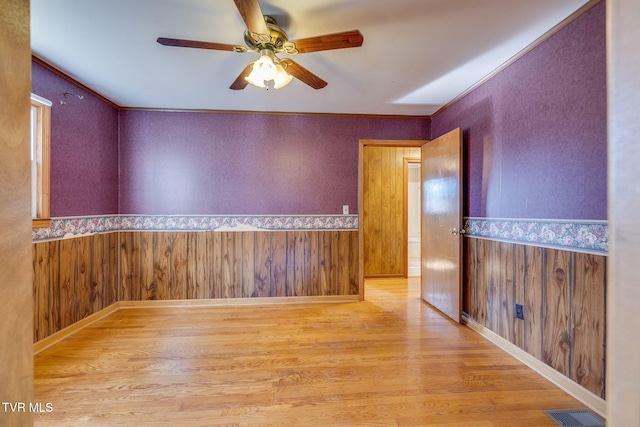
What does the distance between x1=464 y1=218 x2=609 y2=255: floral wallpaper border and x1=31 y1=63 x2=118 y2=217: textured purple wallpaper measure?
3.90m

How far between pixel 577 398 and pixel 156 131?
14.6 ft

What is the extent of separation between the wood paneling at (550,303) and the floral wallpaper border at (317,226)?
2.8 inches

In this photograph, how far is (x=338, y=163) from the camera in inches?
143

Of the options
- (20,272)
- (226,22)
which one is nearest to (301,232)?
(226,22)

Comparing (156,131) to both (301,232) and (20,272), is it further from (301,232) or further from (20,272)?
(20,272)

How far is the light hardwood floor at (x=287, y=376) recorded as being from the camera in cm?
159

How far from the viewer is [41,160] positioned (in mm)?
2404

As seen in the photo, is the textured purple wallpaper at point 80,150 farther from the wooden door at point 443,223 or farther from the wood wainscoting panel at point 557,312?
the wood wainscoting panel at point 557,312

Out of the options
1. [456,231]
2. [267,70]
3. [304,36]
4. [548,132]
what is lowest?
[456,231]

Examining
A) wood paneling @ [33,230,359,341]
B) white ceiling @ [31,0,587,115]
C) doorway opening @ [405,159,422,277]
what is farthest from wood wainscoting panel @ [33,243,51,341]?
doorway opening @ [405,159,422,277]

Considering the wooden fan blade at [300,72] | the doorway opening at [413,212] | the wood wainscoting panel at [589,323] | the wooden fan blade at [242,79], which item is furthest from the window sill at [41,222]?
the doorway opening at [413,212]

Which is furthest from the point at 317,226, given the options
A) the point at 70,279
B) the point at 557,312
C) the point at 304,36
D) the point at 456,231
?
the point at 70,279

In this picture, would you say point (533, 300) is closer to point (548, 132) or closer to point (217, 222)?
point (548, 132)

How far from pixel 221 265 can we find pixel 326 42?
274 centimetres
